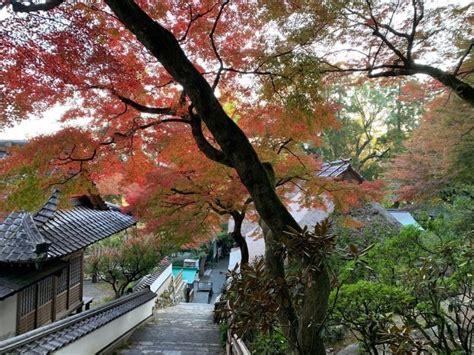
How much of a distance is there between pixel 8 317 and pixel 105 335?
78.1 inches

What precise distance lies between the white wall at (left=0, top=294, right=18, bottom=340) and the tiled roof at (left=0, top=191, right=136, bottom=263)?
1.30 meters

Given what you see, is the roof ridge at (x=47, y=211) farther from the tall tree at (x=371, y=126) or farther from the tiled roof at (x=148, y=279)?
the tall tree at (x=371, y=126)

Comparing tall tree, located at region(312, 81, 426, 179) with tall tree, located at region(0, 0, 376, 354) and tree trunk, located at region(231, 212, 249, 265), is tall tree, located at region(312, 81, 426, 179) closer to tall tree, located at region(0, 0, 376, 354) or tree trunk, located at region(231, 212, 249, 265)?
tree trunk, located at region(231, 212, 249, 265)

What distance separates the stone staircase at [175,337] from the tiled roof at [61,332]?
0.86 metres

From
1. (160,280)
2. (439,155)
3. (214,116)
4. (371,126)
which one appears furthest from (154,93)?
(371,126)

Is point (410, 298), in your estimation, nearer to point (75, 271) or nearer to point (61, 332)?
point (61, 332)

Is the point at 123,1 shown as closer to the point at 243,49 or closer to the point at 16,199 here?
the point at 243,49

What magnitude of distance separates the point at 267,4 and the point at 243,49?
3.27 ft

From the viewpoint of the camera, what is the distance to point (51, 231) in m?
8.18

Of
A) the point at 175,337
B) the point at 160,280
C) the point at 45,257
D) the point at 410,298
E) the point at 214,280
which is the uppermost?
the point at 45,257

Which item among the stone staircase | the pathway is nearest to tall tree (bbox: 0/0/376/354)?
the stone staircase

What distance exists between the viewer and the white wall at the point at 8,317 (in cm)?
716

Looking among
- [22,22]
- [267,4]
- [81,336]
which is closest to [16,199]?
[81,336]

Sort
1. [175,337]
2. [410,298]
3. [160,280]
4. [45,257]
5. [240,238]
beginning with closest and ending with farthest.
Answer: [410,298]
[45,257]
[175,337]
[240,238]
[160,280]
